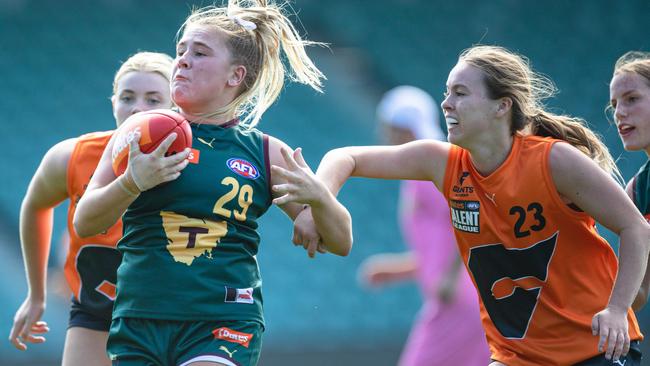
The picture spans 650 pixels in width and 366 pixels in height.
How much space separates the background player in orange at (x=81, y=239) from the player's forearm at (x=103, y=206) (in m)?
0.85

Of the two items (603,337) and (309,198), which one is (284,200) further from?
(603,337)

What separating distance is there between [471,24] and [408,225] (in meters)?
5.61

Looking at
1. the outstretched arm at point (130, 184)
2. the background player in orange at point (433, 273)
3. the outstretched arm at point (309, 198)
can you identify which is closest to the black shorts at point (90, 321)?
the outstretched arm at point (130, 184)

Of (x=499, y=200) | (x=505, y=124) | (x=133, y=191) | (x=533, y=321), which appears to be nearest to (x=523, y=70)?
(x=505, y=124)

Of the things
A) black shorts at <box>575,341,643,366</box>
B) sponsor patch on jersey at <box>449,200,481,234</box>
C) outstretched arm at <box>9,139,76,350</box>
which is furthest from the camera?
outstretched arm at <box>9,139,76,350</box>

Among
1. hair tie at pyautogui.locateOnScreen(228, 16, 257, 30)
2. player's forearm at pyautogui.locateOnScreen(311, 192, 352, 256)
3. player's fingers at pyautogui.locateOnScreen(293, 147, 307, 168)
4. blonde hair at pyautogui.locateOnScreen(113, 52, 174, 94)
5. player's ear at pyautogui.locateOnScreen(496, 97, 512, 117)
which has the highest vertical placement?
blonde hair at pyautogui.locateOnScreen(113, 52, 174, 94)

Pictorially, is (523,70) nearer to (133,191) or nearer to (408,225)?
(133,191)

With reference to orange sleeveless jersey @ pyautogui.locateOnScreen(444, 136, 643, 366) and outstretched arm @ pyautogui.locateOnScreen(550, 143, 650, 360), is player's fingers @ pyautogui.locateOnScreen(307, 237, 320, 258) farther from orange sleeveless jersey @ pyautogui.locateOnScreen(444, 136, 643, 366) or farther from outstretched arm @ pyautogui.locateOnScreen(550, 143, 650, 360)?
outstretched arm @ pyautogui.locateOnScreen(550, 143, 650, 360)

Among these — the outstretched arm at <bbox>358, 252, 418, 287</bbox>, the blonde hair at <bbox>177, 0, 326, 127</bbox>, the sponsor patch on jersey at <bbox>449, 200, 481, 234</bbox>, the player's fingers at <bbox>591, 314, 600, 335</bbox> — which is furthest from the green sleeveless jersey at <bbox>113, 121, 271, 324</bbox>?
the outstretched arm at <bbox>358, 252, 418, 287</bbox>

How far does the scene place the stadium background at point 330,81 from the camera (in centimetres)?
1120

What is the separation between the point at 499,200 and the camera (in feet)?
12.6

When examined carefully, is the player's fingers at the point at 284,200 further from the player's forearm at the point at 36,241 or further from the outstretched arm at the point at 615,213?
the player's forearm at the point at 36,241

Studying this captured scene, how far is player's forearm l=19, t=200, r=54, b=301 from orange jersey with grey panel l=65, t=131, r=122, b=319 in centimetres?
25

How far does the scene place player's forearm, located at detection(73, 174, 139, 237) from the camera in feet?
10.7
